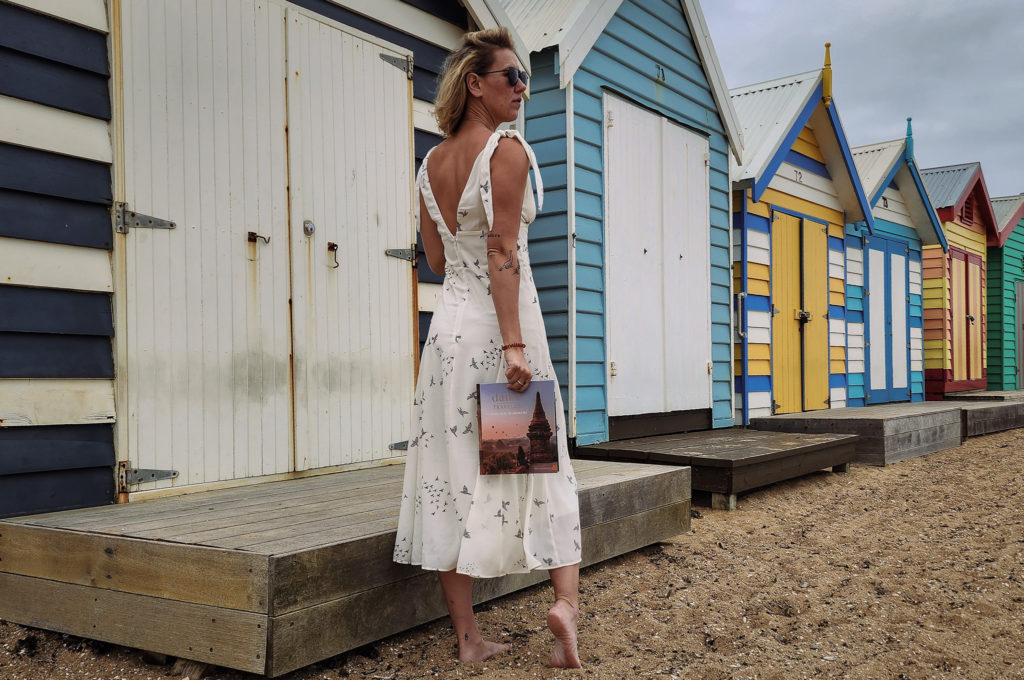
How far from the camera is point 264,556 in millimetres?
2197

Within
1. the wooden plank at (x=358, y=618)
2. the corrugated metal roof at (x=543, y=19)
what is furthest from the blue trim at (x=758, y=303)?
the wooden plank at (x=358, y=618)

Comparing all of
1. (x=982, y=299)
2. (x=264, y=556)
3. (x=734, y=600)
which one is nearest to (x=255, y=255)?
(x=264, y=556)

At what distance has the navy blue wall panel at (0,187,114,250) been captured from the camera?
286 cm

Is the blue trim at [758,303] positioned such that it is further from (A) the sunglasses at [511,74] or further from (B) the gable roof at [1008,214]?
(B) the gable roof at [1008,214]

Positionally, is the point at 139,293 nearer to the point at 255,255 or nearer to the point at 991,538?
the point at 255,255

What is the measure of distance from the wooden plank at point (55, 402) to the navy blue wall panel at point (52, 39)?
2.34 ft

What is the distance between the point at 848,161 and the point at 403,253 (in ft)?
21.3

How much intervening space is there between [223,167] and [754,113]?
6244 mm

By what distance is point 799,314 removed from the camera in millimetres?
8641

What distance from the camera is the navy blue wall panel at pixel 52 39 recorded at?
2.88 m

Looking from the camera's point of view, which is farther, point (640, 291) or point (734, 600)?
point (640, 291)

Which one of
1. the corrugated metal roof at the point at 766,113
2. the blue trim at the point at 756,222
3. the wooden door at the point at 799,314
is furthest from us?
the wooden door at the point at 799,314

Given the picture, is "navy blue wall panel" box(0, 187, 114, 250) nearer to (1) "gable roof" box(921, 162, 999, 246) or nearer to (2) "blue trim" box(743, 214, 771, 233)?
(2) "blue trim" box(743, 214, 771, 233)

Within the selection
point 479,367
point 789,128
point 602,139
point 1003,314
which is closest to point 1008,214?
point 1003,314
